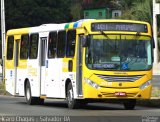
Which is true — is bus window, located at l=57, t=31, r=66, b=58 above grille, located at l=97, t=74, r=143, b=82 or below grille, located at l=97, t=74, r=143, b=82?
above

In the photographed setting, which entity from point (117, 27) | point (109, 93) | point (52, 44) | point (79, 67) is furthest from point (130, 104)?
point (52, 44)

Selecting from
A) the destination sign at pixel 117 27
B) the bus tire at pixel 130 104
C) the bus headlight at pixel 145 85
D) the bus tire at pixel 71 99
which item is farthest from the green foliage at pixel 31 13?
the bus headlight at pixel 145 85

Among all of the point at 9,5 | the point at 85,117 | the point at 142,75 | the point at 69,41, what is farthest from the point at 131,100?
the point at 9,5

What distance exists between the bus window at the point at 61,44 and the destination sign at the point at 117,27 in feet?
6.19

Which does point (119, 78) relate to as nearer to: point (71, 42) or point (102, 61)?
point (102, 61)

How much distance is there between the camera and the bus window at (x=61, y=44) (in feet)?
75.2

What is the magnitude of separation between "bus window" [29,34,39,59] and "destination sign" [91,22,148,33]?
4.61 m

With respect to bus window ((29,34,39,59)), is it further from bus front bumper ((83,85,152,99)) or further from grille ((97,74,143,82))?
grille ((97,74,143,82))

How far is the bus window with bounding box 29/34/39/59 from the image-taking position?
2545 centimetres

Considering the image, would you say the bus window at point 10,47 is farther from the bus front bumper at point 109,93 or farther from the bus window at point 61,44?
the bus front bumper at point 109,93

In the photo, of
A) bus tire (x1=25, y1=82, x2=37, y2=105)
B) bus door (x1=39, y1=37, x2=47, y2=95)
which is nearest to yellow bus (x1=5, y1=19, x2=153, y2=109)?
bus door (x1=39, y1=37, x2=47, y2=95)

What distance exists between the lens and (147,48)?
71.1 feet

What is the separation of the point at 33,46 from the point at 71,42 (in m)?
3.75

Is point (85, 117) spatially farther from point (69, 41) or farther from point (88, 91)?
point (69, 41)
